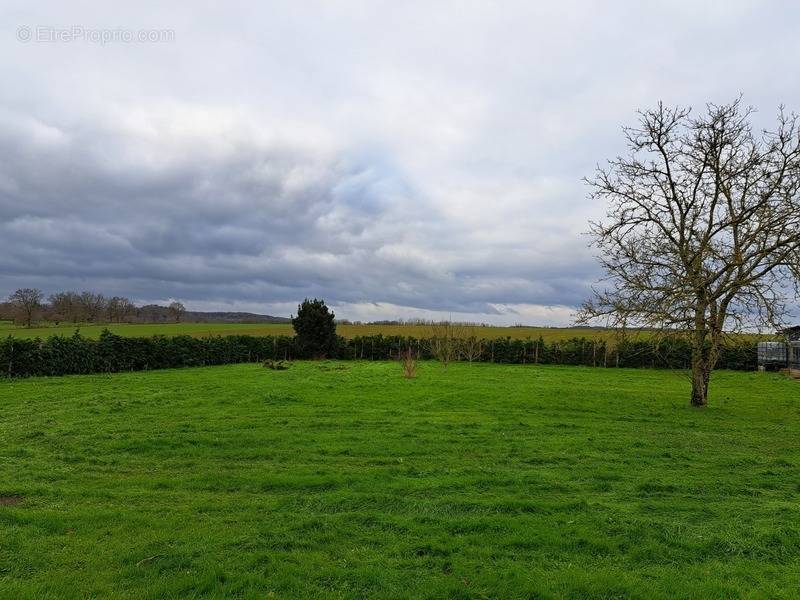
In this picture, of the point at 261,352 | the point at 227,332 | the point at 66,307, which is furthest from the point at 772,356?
the point at 66,307

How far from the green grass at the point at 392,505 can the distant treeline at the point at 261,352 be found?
533 inches

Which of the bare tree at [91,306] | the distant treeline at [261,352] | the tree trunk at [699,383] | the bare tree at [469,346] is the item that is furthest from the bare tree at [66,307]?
the tree trunk at [699,383]

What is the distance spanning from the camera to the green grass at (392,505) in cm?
452

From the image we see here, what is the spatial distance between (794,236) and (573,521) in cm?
1393

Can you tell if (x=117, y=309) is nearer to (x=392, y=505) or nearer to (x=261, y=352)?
(x=261, y=352)

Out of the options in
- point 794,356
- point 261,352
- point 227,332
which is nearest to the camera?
point 794,356

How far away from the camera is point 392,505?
21.2 feet

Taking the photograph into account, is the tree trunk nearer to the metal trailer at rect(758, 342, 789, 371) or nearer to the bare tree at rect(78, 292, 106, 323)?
the metal trailer at rect(758, 342, 789, 371)

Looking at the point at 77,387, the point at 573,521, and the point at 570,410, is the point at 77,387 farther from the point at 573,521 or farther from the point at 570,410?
the point at 573,521

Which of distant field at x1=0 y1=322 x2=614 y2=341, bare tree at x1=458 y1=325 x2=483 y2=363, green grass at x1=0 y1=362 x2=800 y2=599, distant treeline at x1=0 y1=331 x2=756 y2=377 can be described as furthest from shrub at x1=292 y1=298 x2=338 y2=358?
green grass at x1=0 y1=362 x2=800 y2=599

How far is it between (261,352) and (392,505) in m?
36.4

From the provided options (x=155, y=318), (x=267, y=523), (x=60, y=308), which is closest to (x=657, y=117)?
(x=267, y=523)

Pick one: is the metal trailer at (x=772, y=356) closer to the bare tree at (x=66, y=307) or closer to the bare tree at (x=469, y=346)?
the bare tree at (x=469, y=346)

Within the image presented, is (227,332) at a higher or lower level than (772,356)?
lower
